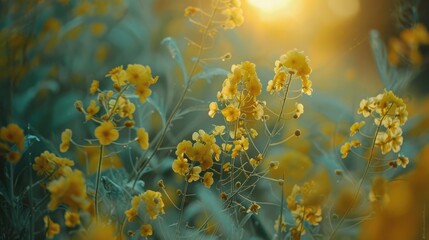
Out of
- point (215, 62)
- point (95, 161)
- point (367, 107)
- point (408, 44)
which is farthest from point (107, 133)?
point (408, 44)

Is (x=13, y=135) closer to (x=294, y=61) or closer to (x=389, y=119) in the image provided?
(x=294, y=61)

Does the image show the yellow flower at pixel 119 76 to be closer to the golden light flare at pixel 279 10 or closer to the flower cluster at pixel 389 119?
the flower cluster at pixel 389 119

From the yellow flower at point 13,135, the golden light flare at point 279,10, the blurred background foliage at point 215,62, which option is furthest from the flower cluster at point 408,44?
the yellow flower at point 13,135

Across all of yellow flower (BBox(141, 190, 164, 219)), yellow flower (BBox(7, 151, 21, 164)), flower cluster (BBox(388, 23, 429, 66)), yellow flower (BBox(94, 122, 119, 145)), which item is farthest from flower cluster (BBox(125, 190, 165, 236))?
flower cluster (BBox(388, 23, 429, 66))

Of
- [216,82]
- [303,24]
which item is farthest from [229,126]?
[303,24]

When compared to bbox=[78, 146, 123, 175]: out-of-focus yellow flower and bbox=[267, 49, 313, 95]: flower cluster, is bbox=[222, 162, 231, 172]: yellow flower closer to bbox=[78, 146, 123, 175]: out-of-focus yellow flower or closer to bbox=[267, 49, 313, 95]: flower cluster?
bbox=[267, 49, 313, 95]: flower cluster

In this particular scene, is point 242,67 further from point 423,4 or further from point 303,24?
point 423,4

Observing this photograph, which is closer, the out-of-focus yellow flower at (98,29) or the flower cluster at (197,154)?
the flower cluster at (197,154)
